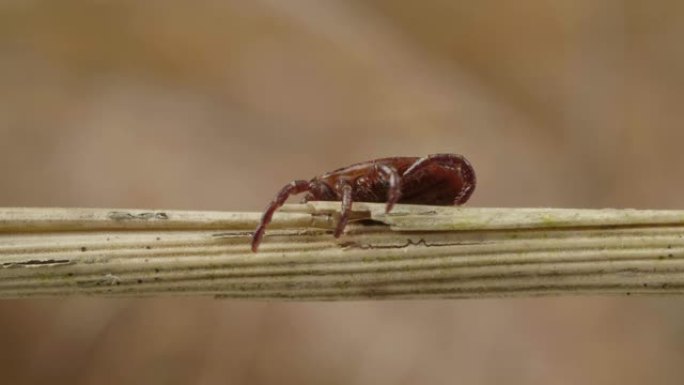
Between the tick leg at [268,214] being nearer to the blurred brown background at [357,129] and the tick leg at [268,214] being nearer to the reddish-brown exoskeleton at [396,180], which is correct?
the reddish-brown exoskeleton at [396,180]

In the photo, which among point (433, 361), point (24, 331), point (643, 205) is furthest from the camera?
point (643, 205)

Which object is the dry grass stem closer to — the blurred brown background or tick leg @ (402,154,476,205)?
tick leg @ (402,154,476,205)

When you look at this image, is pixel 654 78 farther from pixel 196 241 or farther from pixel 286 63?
pixel 196 241

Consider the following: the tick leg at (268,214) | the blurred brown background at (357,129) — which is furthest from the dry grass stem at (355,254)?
the blurred brown background at (357,129)

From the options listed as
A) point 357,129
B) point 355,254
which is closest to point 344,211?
point 355,254

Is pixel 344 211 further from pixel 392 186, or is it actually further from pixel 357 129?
pixel 357 129

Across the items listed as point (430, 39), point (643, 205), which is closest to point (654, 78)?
point (643, 205)

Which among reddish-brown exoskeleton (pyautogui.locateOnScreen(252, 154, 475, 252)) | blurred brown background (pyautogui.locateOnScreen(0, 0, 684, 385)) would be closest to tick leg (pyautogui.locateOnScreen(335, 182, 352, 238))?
reddish-brown exoskeleton (pyautogui.locateOnScreen(252, 154, 475, 252))
